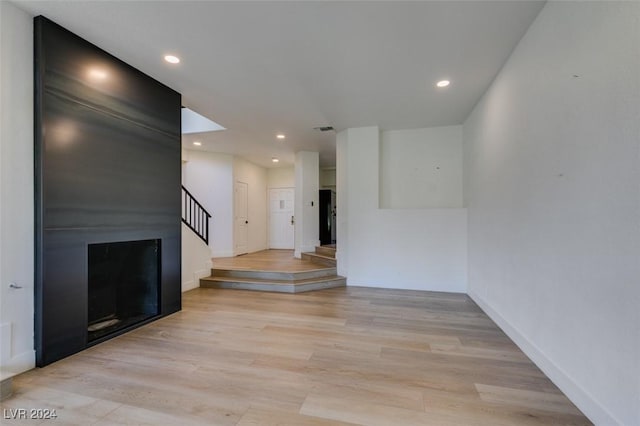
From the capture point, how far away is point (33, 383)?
205 centimetres

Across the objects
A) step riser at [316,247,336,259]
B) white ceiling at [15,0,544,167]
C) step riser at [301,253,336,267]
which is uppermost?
white ceiling at [15,0,544,167]

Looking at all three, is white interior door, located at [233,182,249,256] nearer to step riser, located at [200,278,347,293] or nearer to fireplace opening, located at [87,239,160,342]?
step riser, located at [200,278,347,293]

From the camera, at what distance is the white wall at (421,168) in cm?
501

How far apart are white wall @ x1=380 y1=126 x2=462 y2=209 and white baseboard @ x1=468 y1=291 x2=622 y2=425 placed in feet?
8.50

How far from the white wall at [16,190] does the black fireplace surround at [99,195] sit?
6 cm

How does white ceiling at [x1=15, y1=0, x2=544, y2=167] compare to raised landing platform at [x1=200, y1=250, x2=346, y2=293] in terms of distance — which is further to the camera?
raised landing platform at [x1=200, y1=250, x2=346, y2=293]

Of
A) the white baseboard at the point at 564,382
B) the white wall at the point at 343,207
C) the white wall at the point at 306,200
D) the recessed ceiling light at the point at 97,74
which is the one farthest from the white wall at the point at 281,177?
the white baseboard at the point at 564,382

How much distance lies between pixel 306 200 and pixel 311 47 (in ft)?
14.8

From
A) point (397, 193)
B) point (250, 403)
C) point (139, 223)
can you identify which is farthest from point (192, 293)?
point (397, 193)

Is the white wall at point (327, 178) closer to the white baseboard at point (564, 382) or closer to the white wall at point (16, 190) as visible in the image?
the white baseboard at point (564, 382)

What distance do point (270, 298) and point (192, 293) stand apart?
141cm

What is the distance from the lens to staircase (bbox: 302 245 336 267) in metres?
5.64

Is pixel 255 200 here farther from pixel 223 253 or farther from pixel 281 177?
pixel 223 253

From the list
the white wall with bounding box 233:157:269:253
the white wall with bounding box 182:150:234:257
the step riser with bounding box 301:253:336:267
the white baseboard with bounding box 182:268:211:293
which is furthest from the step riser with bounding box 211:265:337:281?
the white wall with bounding box 233:157:269:253
